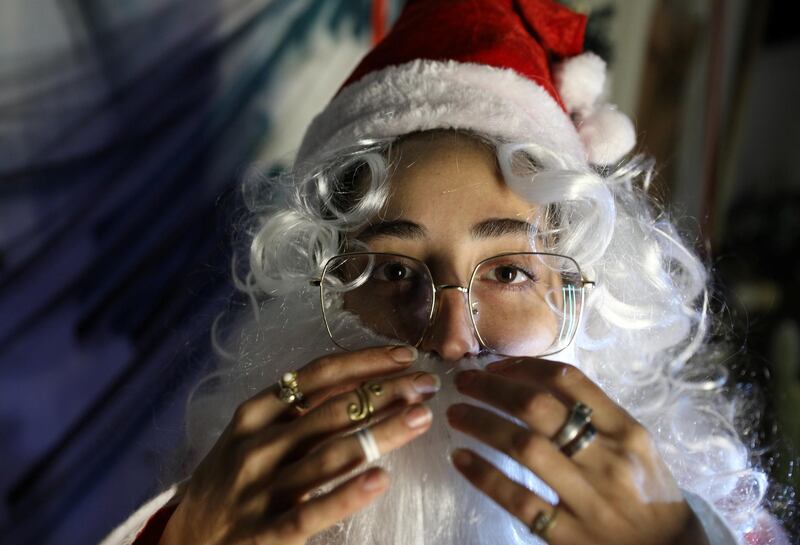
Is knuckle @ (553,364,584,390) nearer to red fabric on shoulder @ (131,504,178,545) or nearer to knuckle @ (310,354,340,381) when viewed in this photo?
knuckle @ (310,354,340,381)

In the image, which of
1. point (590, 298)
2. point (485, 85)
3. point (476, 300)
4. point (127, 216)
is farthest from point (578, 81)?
point (127, 216)

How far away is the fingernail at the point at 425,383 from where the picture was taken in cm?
61

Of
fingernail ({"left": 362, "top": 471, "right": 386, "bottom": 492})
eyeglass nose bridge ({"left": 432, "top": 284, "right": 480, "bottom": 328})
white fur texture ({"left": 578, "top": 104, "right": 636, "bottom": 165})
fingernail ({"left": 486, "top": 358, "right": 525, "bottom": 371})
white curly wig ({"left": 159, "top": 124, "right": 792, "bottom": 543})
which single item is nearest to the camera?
fingernail ({"left": 362, "top": 471, "right": 386, "bottom": 492})

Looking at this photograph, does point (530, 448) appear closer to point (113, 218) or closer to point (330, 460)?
point (330, 460)

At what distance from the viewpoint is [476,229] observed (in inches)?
31.7

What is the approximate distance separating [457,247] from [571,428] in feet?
0.95

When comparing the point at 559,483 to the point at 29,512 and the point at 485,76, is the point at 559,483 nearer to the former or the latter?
the point at 485,76

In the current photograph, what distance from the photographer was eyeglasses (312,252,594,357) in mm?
795

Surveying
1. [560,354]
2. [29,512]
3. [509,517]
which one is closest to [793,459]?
[560,354]

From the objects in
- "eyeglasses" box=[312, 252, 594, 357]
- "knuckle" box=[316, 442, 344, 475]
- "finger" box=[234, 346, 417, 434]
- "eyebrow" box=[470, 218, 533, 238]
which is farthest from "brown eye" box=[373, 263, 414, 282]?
"knuckle" box=[316, 442, 344, 475]

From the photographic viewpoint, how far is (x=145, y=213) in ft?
3.59

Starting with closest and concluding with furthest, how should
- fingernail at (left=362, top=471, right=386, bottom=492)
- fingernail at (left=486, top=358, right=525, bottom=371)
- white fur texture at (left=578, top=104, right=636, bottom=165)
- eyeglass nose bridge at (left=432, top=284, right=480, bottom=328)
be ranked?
fingernail at (left=362, top=471, right=386, bottom=492)
fingernail at (left=486, top=358, right=525, bottom=371)
eyeglass nose bridge at (left=432, top=284, right=480, bottom=328)
white fur texture at (left=578, top=104, right=636, bottom=165)

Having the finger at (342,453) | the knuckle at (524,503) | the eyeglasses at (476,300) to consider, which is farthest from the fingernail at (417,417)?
the eyeglasses at (476,300)

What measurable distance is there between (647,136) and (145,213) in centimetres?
179
